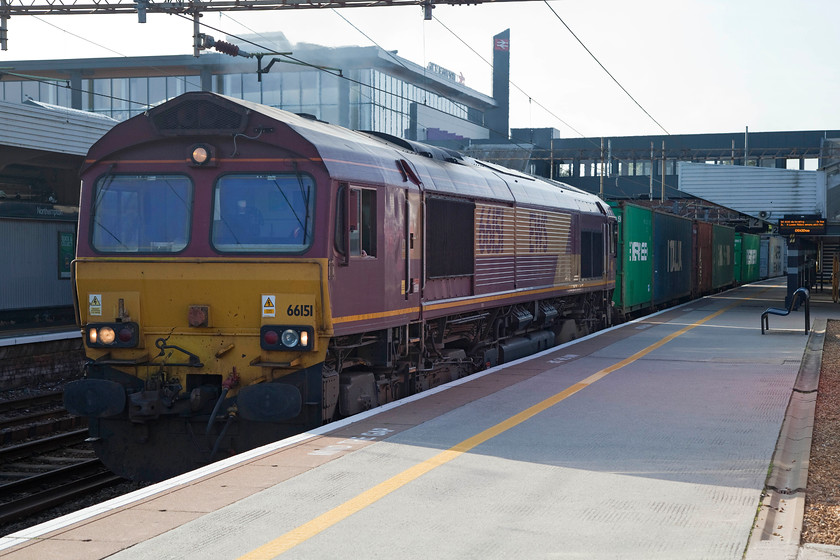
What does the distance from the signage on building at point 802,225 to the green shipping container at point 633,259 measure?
15.7ft

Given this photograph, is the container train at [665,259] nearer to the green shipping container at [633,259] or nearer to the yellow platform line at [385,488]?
the green shipping container at [633,259]

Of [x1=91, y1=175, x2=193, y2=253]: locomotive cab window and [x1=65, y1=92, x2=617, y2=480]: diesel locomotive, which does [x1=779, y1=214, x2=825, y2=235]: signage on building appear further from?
[x1=91, y1=175, x2=193, y2=253]: locomotive cab window

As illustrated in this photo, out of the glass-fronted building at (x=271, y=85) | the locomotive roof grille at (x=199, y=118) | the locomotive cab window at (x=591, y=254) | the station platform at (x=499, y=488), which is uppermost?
the glass-fronted building at (x=271, y=85)

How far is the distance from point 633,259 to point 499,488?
Answer: 1927 centimetres

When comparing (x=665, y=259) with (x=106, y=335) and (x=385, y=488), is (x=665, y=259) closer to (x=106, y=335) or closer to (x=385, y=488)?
(x=106, y=335)

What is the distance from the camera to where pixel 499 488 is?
6.82 metres

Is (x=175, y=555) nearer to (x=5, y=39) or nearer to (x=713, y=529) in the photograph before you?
(x=713, y=529)

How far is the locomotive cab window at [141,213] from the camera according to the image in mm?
9394

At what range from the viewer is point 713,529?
5898 mm

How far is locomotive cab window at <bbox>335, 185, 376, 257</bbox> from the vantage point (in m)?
9.20

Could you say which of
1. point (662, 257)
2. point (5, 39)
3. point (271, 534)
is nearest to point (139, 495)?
point (271, 534)

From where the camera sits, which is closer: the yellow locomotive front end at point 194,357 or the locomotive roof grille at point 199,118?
the yellow locomotive front end at point 194,357

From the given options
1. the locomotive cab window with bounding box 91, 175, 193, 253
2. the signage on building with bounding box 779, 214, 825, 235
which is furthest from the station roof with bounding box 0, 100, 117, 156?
the signage on building with bounding box 779, 214, 825, 235

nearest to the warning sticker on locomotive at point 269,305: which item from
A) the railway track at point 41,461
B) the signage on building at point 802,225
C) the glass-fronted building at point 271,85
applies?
the railway track at point 41,461
